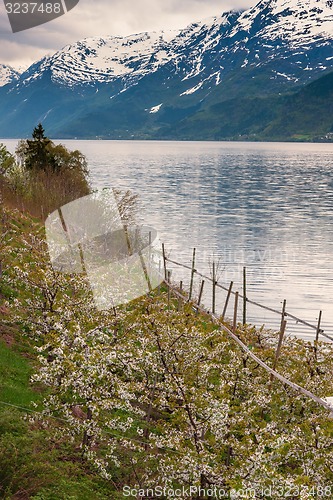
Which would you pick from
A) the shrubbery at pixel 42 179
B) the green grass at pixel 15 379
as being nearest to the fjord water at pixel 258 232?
the shrubbery at pixel 42 179

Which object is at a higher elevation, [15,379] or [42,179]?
[42,179]

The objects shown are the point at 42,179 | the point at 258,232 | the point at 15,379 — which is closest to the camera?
the point at 15,379

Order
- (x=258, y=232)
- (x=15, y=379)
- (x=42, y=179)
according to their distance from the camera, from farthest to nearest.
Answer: (x=258, y=232) < (x=42, y=179) < (x=15, y=379)

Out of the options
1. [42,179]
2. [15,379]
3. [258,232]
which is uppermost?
[42,179]

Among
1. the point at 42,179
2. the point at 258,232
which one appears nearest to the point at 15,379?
the point at 42,179

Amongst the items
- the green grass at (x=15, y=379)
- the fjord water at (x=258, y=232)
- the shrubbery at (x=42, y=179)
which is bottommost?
the fjord water at (x=258, y=232)

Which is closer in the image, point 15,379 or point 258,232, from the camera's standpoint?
point 15,379

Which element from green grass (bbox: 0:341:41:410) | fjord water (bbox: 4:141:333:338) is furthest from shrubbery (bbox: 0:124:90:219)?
green grass (bbox: 0:341:41:410)

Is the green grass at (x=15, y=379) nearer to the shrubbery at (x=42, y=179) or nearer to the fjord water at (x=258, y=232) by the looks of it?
the fjord water at (x=258, y=232)

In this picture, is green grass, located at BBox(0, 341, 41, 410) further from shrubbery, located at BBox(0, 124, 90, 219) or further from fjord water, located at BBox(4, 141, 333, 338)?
shrubbery, located at BBox(0, 124, 90, 219)

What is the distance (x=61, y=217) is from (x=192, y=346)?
38.0m

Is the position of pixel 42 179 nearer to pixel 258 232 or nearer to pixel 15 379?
pixel 258 232

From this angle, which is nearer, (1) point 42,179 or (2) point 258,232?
(1) point 42,179

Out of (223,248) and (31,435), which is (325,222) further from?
(31,435)
